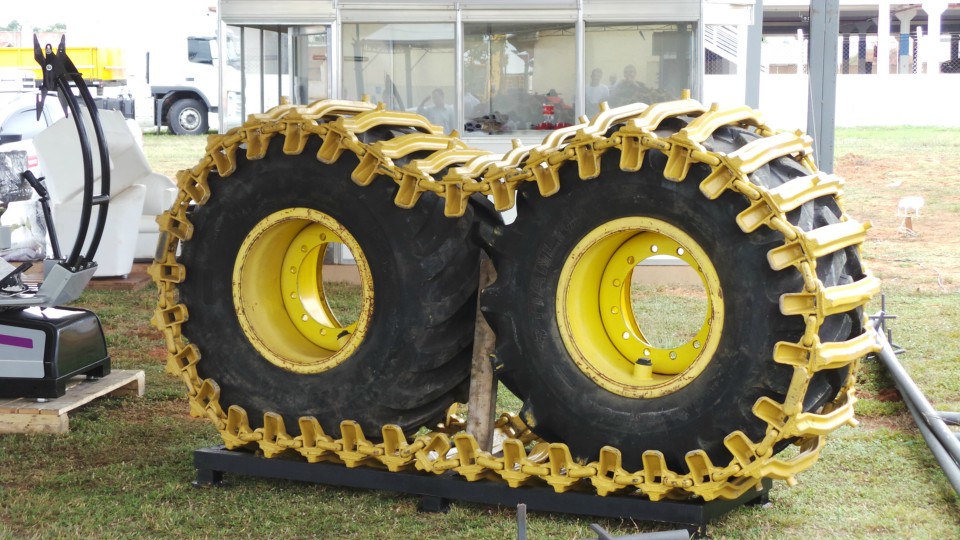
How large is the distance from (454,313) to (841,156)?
17.0 m

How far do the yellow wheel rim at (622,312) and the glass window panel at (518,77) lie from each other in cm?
657

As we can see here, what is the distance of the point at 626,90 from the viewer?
11.1 m

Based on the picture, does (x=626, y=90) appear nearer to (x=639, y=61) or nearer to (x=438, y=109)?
(x=639, y=61)

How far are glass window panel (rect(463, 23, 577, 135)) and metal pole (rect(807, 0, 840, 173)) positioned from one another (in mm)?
2174

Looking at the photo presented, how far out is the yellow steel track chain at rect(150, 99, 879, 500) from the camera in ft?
13.3

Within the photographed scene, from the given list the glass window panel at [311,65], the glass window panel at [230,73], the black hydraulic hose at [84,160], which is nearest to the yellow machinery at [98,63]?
the glass window panel at [230,73]

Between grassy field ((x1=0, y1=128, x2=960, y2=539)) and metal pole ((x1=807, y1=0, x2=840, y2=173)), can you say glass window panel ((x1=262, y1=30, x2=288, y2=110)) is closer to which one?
grassy field ((x1=0, y1=128, x2=960, y2=539))

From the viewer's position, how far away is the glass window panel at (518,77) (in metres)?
11.2

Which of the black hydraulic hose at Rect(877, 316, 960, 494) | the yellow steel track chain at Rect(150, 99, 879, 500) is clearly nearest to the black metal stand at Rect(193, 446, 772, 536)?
the yellow steel track chain at Rect(150, 99, 879, 500)

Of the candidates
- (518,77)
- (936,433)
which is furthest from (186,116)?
(936,433)

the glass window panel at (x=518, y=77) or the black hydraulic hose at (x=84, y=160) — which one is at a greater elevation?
the glass window panel at (x=518, y=77)

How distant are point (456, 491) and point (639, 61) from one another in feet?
23.3

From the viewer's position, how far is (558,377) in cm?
459

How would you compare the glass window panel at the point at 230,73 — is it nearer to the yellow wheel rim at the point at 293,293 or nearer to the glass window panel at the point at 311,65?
the glass window panel at the point at 311,65
